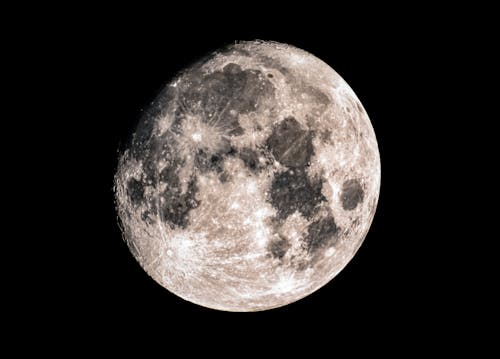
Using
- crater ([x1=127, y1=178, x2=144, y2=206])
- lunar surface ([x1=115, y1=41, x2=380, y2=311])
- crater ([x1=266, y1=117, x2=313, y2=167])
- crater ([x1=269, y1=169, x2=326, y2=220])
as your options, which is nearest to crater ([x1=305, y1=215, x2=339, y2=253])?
lunar surface ([x1=115, y1=41, x2=380, y2=311])

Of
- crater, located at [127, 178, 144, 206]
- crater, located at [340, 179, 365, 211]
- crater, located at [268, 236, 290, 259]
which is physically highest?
crater, located at [127, 178, 144, 206]

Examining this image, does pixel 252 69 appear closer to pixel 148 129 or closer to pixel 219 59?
pixel 219 59

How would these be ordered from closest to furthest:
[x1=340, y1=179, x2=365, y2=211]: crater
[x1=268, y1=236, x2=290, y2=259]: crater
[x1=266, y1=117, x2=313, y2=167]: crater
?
[x1=266, y1=117, x2=313, y2=167]: crater
[x1=268, y1=236, x2=290, y2=259]: crater
[x1=340, y1=179, x2=365, y2=211]: crater

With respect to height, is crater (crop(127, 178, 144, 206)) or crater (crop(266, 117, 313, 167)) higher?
crater (crop(266, 117, 313, 167))

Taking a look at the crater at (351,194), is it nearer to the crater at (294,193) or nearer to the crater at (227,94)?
the crater at (294,193)

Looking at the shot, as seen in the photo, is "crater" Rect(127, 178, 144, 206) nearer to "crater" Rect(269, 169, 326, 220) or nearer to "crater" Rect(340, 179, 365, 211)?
"crater" Rect(269, 169, 326, 220)

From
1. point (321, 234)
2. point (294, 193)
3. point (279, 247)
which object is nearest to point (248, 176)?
point (294, 193)

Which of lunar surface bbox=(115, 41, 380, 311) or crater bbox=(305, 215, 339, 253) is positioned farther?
crater bbox=(305, 215, 339, 253)

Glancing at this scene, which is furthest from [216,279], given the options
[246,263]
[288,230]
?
[288,230]

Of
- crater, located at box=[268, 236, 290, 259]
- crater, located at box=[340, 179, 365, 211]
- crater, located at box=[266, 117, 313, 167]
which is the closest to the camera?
crater, located at box=[266, 117, 313, 167]
